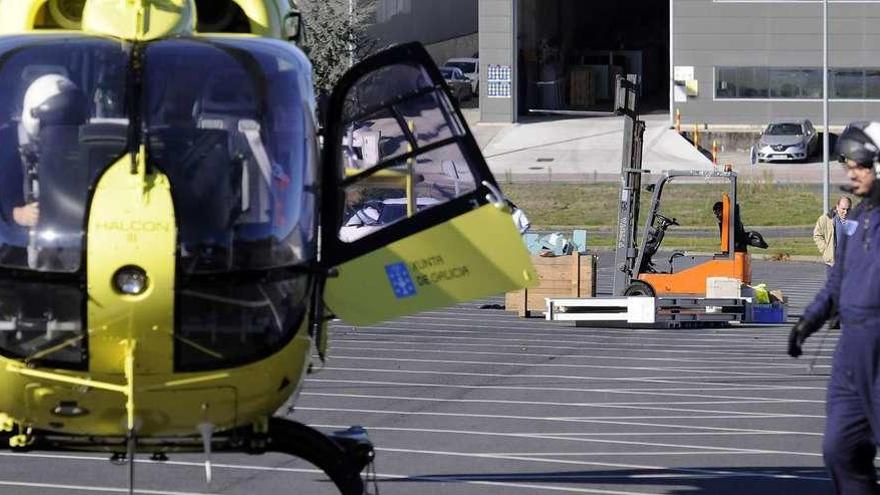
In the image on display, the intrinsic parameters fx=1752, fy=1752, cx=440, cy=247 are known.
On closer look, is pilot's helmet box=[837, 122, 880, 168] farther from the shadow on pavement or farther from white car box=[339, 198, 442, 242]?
the shadow on pavement

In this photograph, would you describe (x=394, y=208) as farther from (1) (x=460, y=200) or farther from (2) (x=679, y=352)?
(2) (x=679, y=352)

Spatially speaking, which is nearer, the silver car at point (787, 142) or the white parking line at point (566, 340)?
the white parking line at point (566, 340)

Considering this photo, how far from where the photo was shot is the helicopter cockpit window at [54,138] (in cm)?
721

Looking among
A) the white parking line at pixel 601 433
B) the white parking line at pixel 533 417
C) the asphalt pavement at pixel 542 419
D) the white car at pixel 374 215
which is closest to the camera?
the white car at pixel 374 215

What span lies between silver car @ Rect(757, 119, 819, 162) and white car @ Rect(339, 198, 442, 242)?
4387 cm

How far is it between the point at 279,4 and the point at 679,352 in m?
10.3

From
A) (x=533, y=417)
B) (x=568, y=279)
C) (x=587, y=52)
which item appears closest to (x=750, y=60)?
(x=587, y=52)

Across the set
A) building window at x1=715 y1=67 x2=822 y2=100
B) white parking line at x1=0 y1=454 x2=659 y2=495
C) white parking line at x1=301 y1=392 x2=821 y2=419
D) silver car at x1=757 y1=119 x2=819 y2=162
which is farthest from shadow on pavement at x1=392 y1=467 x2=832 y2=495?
building window at x1=715 y1=67 x2=822 y2=100

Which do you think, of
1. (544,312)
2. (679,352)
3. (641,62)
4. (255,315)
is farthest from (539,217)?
(255,315)

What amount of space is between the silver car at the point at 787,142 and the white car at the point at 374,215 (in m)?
43.9

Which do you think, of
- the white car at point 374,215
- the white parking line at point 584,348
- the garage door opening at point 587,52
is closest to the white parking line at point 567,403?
the white parking line at point 584,348

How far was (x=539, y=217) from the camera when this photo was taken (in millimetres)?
40625

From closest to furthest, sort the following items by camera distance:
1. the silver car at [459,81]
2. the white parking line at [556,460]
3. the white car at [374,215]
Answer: the white car at [374,215] → the white parking line at [556,460] → the silver car at [459,81]

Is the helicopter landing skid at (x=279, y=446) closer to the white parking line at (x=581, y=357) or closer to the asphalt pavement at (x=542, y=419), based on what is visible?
the asphalt pavement at (x=542, y=419)
